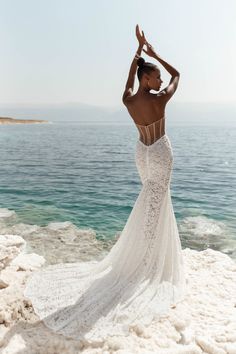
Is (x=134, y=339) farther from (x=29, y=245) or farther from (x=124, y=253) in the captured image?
(x=29, y=245)

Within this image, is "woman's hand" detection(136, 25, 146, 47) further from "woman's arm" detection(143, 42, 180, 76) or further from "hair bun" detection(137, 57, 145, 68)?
"hair bun" detection(137, 57, 145, 68)

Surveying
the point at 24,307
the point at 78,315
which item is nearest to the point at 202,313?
the point at 78,315

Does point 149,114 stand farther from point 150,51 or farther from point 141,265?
point 141,265

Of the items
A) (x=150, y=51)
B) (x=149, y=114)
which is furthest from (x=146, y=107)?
(x=150, y=51)

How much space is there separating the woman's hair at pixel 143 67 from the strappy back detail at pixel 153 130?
742 millimetres

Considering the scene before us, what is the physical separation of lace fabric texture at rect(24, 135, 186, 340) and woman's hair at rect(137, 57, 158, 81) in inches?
40.8

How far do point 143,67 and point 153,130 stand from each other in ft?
3.18

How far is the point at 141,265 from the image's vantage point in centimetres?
629

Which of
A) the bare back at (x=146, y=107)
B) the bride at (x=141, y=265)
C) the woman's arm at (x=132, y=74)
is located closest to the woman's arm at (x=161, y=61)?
the bride at (x=141, y=265)

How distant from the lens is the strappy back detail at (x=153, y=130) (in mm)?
6047

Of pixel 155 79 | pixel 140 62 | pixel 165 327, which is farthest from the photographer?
pixel 140 62

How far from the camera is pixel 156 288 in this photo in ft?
20.1

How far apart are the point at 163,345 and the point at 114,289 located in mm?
1225

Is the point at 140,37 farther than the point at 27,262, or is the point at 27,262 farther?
the point at 27,262
